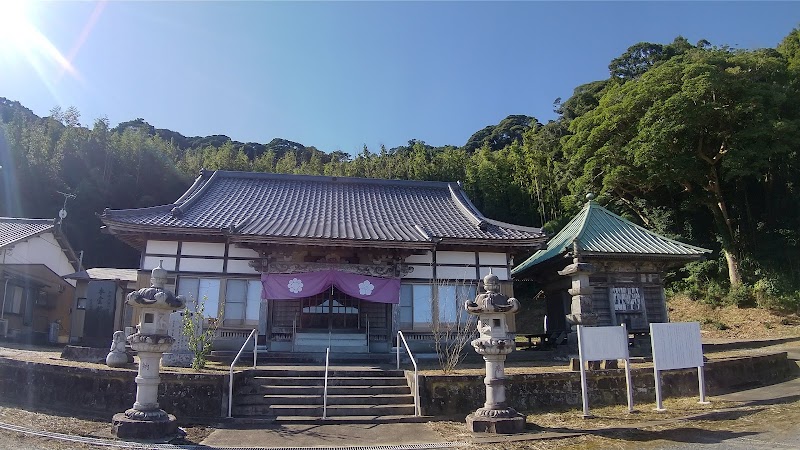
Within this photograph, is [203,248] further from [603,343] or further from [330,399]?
[603,343]

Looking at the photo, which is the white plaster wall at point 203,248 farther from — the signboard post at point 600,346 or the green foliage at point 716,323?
the green foliage at point 716,323

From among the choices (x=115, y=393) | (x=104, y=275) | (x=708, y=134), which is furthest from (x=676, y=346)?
(x=104, y=275)

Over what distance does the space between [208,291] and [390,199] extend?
309 inches

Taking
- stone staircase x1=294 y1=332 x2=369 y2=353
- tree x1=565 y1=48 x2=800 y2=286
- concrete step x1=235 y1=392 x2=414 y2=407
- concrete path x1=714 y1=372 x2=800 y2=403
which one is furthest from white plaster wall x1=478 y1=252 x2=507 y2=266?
tree x1=565 y1=48 x2=800 y2=286

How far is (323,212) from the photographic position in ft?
55.9

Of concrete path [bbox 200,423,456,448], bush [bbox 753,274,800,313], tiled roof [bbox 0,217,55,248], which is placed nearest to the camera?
concrete path [bbox 200,423,456,448]

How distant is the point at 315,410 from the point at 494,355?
140 inches

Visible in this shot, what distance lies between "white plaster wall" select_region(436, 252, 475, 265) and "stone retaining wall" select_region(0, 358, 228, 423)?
7.76 meters

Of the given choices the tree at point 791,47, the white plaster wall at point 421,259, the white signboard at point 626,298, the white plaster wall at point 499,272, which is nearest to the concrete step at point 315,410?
the white plaster wall at point 421,259

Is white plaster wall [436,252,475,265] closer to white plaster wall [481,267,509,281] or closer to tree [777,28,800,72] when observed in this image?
white plaster wall [481,267,509,281]

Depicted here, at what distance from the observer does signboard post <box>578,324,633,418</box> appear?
28.6ft

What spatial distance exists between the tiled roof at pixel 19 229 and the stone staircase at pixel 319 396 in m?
15.9

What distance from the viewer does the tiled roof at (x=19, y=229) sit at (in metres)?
20.0

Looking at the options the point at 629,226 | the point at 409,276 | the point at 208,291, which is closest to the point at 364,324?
the point at 409,276
